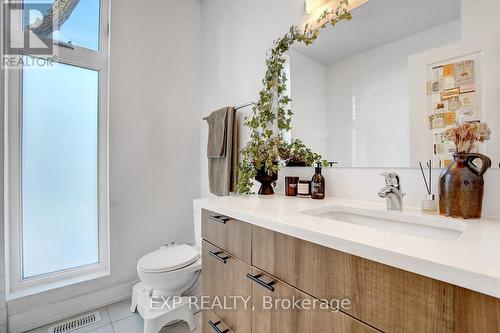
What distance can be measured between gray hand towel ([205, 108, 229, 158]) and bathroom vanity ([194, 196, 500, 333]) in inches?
32.3

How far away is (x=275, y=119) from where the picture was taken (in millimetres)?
1498

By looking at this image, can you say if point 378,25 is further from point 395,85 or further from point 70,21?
point 70,21

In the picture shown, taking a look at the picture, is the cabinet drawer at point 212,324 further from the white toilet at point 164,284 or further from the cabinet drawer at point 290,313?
the white toilet at point 164,284

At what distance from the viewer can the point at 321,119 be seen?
127 cm

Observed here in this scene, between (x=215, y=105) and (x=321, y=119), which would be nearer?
(x=321, y=119)

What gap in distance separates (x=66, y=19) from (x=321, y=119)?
2014 mm

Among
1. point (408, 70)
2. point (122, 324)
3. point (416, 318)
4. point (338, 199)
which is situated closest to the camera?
point (416, 318)

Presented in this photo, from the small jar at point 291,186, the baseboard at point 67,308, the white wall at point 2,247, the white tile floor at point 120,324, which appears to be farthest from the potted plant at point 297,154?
the white wall at point 2,247

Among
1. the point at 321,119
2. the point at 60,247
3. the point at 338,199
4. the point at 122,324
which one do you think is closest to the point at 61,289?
the point at 60,247

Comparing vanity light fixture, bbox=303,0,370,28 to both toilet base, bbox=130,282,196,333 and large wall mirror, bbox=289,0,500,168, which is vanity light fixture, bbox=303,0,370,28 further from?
toilet base, bbox=130,282,196,333

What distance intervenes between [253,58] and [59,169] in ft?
5.41

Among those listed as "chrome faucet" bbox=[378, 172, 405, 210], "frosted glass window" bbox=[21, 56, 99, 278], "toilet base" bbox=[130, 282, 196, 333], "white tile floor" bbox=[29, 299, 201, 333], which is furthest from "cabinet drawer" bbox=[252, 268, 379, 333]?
"frosted glass window" bbox=[21, 56, 99, 278]

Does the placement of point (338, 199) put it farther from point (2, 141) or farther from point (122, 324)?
point (2, 141)
